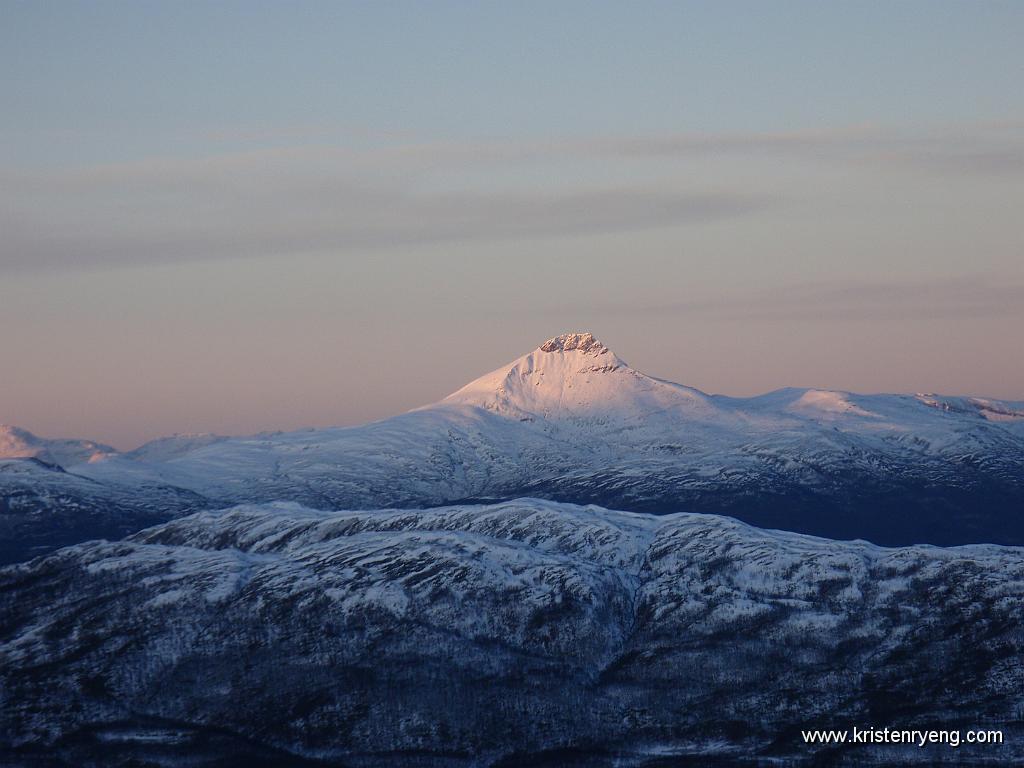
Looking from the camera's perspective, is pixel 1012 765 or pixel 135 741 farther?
pixel 135 741

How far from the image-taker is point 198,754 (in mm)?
196750

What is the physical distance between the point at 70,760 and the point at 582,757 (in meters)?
63.9

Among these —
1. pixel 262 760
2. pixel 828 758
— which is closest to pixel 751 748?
pixel 828 758

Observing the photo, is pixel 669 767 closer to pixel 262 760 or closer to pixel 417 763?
pixel 417 763

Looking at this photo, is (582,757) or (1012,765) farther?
(582,757)

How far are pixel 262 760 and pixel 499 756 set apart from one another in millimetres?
29726

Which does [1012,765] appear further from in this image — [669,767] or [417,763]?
[417,763]

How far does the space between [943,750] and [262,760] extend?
83854 millimetres

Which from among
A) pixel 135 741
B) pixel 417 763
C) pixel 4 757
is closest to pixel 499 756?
pixel 417 763

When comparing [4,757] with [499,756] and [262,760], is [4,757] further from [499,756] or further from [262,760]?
[499,756]

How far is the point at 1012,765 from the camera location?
611ft

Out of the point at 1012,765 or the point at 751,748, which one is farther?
the point at 751,748

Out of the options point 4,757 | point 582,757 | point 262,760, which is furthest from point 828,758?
point 4,757

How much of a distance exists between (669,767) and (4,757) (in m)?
82.9
